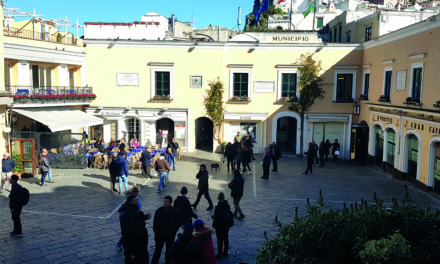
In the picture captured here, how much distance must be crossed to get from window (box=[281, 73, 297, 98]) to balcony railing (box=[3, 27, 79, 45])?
532 inches

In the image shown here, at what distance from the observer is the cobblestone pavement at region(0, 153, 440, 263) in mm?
9242

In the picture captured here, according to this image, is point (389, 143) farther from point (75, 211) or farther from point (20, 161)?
point (20, 161)

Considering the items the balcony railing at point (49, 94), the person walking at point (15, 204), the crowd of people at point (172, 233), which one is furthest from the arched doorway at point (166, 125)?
the crowd of people at point (172, 233)

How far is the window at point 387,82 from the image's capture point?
66.2 feet

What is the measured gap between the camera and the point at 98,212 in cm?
1212

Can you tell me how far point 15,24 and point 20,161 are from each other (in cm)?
1029

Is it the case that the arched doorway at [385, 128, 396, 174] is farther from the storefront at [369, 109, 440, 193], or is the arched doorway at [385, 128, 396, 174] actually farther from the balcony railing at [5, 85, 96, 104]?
the balcony railing at [5, 85, 96, 104]

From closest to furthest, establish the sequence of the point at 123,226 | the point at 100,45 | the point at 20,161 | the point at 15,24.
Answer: the point at 123,226, the point at 20,161, the point at 15,24, the point at 100,45

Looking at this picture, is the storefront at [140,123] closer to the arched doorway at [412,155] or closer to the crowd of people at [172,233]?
the arched doorway at [412,155]

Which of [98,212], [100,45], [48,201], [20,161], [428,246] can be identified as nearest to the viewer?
[428,246]

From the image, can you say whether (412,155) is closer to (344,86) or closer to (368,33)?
(344,86)

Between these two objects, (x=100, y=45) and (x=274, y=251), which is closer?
(x=274, y=251)

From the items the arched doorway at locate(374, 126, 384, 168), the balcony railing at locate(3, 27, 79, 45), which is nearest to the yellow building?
the balcony railing at locate(3, 27, 79, 45)

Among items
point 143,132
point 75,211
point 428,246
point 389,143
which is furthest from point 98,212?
point 389,143
